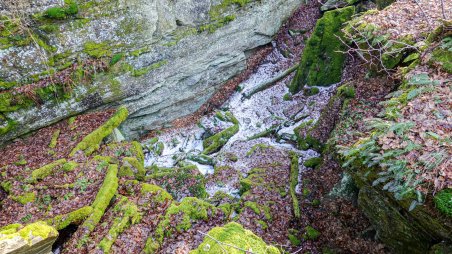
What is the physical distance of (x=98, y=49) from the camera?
40.0 feet

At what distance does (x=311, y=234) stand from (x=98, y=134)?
8850 millimetres

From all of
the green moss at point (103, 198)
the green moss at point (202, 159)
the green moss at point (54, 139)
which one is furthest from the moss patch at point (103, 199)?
the green moss at point (202, 159)

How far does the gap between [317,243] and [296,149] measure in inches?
181

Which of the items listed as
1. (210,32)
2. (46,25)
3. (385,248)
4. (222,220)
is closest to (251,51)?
(210,32)

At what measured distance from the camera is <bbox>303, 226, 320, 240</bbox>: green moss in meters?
7.72

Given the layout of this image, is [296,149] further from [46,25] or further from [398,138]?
[46,25]

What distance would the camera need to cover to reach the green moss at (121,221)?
715cm

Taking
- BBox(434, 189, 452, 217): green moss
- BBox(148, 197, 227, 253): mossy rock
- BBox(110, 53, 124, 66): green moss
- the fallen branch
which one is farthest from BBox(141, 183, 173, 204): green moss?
the fallen branch

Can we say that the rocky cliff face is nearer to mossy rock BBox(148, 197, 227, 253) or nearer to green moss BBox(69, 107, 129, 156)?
green moss BBox(69, 107, 129, 156)

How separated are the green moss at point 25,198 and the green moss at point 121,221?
281 centimetres

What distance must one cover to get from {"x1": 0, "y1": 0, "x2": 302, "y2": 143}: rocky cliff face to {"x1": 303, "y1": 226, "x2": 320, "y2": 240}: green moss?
9676mm

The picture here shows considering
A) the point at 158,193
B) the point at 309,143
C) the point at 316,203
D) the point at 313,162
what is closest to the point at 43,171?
the point at 158,193

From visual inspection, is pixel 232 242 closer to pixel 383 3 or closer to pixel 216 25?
pixel 383 3

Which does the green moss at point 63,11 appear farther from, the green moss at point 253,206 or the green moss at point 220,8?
the green moss at point 253,206
